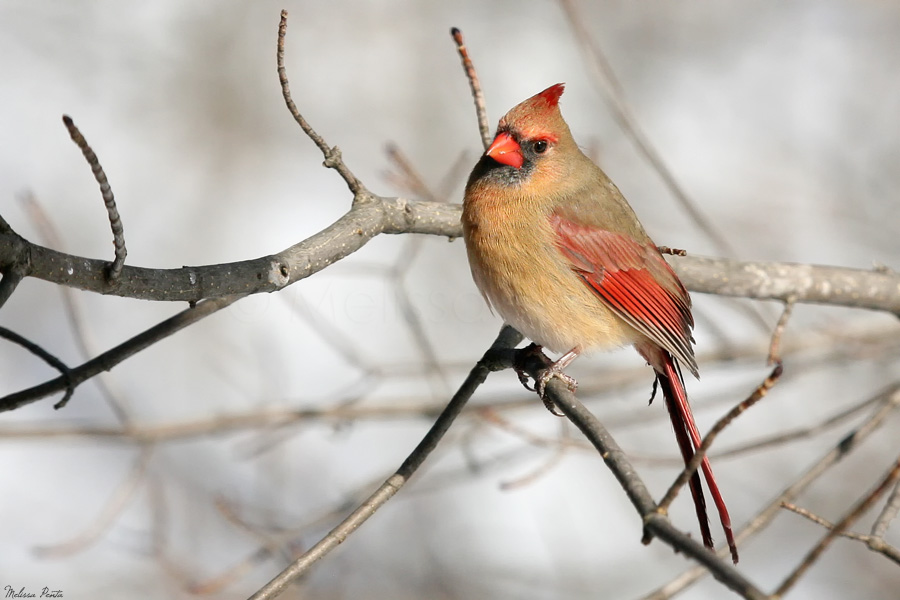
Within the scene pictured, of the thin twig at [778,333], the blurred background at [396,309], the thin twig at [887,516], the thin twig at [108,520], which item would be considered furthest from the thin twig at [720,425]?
the thin twig at [108,520]

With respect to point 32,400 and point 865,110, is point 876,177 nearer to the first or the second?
point 865,110

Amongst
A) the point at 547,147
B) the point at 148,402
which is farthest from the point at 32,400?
the point at 148,402

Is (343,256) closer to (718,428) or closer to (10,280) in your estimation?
(10,280)

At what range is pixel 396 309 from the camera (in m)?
5.57

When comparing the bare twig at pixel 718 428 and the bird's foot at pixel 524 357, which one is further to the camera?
the bird's foot at pixel 524 357

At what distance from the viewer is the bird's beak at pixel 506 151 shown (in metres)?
2.84

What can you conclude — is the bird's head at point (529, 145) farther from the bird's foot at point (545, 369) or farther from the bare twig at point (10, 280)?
the bare twig at point (10, 280)

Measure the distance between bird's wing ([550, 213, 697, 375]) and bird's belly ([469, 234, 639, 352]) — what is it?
0.05 m

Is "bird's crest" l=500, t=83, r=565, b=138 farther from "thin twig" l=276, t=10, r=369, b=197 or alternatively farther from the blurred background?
the blurred background

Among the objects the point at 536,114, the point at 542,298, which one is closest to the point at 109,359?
the point at 542,298

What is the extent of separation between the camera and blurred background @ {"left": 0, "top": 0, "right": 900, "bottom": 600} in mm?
4309

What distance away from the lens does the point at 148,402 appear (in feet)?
17.4

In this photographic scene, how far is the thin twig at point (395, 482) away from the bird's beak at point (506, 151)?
0.54 metres

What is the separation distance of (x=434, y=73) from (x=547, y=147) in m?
4.06
